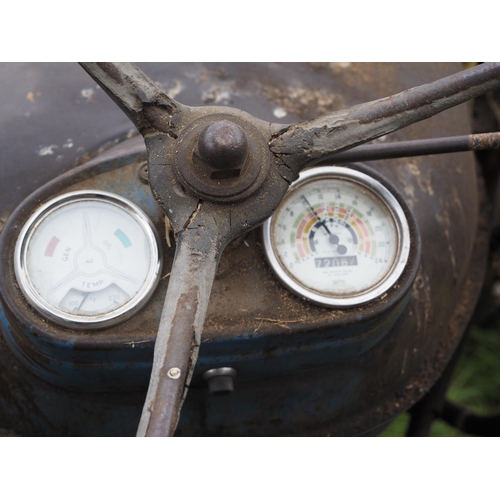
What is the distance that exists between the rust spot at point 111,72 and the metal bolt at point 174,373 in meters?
0.52

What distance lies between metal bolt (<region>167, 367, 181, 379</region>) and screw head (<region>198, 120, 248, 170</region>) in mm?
364

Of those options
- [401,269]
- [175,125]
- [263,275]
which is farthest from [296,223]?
[175,125]

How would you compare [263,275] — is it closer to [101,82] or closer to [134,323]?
[134,323]

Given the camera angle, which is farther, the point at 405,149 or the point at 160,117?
the point at 405,149

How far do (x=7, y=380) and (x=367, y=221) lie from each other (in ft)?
2.88

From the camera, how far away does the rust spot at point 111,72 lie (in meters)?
1.14

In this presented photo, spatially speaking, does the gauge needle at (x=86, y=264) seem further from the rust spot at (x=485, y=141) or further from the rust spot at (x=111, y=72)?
the rust spot at (x=485, y=141)

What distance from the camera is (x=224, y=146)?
3.61 ft

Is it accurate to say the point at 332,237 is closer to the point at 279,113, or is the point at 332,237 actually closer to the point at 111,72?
the point at 279,113

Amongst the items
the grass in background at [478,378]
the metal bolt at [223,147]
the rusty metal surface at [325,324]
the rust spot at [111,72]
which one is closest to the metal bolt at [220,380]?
the rusty metal surface at [325,324]

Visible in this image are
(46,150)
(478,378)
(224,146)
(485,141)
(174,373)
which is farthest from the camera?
(478,378)

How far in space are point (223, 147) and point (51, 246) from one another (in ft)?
1.46

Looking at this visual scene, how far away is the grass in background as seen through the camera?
3020mm

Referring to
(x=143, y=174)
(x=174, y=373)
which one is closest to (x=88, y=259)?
→ (x=143, y=174)
